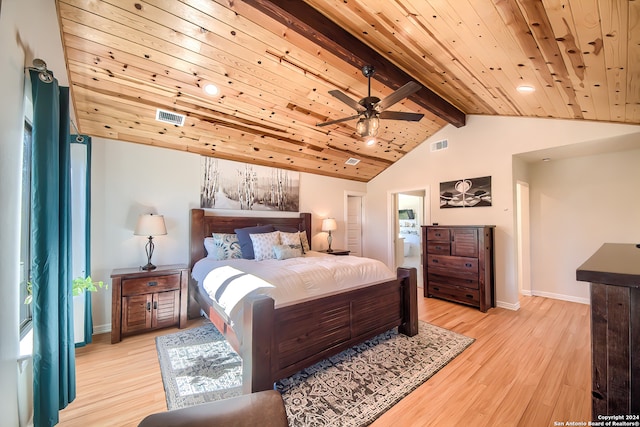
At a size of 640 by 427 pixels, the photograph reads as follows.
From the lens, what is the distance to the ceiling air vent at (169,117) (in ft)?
9.98

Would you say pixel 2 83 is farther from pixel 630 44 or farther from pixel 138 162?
pixel 630 44

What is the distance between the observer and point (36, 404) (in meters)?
1.39

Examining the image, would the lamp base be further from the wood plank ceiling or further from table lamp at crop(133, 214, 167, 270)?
the wood plank ceiling

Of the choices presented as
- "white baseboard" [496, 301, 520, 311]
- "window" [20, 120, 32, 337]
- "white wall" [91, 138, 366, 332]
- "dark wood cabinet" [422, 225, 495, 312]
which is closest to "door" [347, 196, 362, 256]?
"dark wood cabinet" [422, 225, 495, 312]

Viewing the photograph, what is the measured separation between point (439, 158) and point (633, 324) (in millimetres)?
4532

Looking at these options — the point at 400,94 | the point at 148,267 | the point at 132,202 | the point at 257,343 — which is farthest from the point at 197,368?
the point at 400,94

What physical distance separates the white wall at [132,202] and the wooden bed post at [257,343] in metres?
2.33

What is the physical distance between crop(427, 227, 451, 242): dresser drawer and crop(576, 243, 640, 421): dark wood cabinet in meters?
3.65

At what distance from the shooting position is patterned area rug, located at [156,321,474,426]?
1844 mm

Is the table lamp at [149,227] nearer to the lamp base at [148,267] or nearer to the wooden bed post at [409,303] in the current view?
the lamp base at [148,267]

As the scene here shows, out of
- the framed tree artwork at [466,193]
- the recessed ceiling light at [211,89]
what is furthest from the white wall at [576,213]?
the recessed ceiling light at [211,89]

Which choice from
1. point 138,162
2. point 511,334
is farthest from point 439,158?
point 138,162

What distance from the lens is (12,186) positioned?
1.32 metres

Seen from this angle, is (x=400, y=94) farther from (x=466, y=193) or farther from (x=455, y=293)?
(x=455, y=293)
